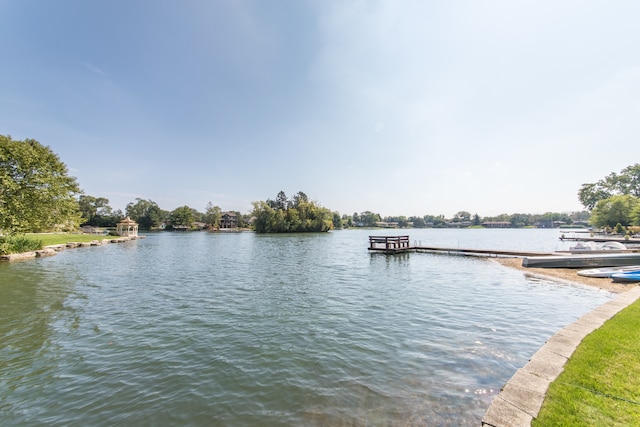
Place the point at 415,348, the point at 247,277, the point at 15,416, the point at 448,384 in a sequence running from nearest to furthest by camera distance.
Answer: the point at 15,416 → the point at 448,384 → the point at 415,348 → the point at 247,277

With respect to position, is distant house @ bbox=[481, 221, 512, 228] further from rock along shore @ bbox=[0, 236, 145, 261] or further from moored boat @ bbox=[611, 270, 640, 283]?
rock along shore @ bbox=[0, 236, 145, 261]

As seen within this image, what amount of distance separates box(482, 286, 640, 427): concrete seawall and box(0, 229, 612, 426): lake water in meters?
0.81

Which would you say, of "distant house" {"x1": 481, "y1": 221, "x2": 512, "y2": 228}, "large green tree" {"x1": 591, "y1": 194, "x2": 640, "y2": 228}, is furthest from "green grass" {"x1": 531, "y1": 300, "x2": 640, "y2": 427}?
"distant house" {"x1": 481, "y1": 221, "x2": 512, "y2": 228}

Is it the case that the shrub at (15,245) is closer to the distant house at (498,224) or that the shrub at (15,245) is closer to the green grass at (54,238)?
the green grass at (54,238)

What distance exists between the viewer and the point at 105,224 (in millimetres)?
113000

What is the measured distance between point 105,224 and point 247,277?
415ft

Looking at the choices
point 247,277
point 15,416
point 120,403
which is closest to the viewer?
A: point 15,416

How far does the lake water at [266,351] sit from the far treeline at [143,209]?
48.8ft

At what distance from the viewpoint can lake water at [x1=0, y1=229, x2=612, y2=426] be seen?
5074mm

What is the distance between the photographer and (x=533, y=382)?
4695mm

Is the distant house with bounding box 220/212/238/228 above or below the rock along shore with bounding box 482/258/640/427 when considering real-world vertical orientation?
above

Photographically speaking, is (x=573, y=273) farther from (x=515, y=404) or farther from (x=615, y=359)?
(x=515, y=404)

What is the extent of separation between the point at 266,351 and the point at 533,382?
596 cm

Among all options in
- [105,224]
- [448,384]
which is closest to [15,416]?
[448,384]
